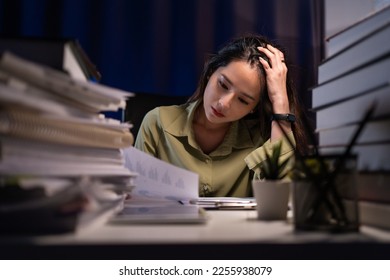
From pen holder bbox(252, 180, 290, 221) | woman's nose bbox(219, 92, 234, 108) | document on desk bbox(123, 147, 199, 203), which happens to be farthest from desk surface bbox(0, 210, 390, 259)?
woman's nose bbox(219, 92, 234, 108)

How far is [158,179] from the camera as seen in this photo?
728 mm

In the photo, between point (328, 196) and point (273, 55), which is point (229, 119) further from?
point (328, 196)

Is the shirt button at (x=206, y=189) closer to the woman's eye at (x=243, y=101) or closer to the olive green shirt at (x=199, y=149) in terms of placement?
the olive green shirt at (x=199, y=149)

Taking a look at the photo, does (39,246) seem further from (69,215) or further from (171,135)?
(171,135)

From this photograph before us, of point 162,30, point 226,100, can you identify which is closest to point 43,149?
point 226,100

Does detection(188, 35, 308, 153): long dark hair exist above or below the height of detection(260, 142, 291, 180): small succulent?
above

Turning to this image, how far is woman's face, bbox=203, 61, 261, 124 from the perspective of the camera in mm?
1435

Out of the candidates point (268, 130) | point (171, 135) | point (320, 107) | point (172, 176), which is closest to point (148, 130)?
point (171, 135)

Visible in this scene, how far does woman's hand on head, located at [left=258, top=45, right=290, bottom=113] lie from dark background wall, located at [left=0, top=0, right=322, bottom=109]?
32.7 inches

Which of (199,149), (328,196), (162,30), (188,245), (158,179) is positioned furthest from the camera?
(162,30)

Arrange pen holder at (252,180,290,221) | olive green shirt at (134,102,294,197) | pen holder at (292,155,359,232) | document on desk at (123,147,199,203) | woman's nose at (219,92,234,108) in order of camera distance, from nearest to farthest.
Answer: pen holder at (292,155,359,232), pen holder at (252,180,290,221), document on desk at (123,147,199,203), woman's nose at (219,92,234,108), olive green shirt at (134,102,294,197)

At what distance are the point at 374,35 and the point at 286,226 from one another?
260 mm

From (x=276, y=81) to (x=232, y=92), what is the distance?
0.77 ft

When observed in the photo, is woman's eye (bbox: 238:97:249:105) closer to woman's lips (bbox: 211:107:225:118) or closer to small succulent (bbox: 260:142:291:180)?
woman's lips (bbox: 211:107:225:118)
